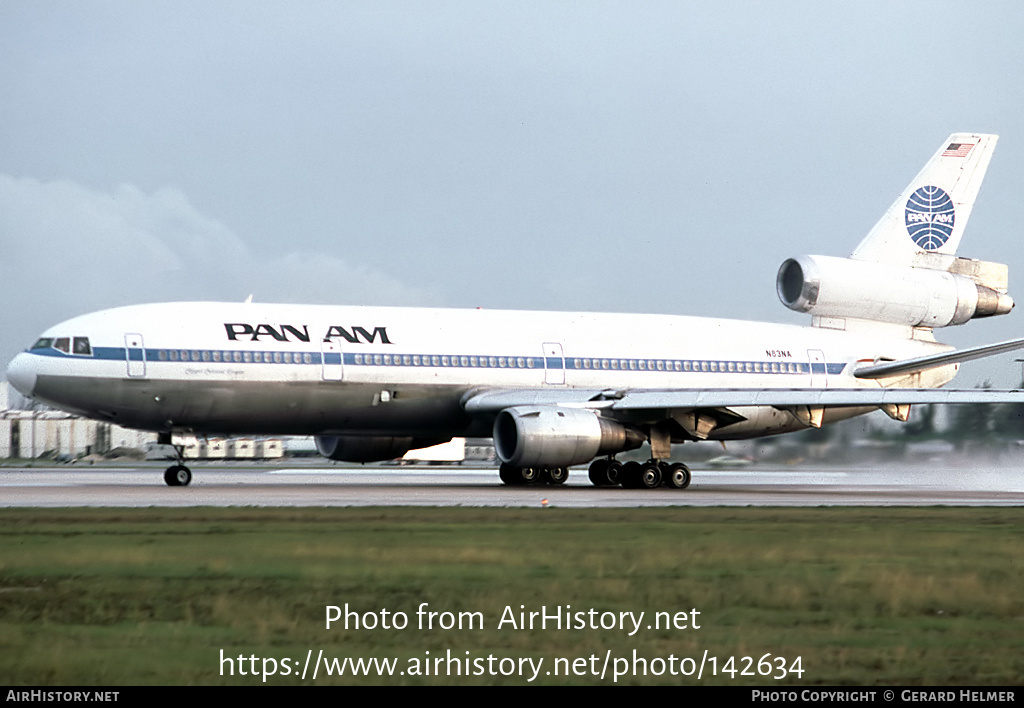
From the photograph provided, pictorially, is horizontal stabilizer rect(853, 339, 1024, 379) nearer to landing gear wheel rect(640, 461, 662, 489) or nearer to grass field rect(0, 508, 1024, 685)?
landing gear wheel rect(640, 461, 662, 489)

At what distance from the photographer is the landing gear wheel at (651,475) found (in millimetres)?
32938

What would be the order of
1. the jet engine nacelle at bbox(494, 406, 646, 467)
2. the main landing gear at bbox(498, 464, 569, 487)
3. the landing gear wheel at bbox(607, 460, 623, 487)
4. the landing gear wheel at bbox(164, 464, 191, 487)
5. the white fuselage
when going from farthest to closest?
the main landing gear at bbox(498, 464, 569, 487)
the landing gear wheel at bbox(607, 460, 623, 487)
the jet engine nacelle at bbox(494, 406, 646, 467)
the landing gear wheel at bbox(164, 464, 191, 487)
the white fuselage

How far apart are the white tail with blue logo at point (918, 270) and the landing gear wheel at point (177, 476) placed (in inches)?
699

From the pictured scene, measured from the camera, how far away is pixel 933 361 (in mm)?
36719

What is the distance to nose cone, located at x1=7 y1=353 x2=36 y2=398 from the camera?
96.9 ft

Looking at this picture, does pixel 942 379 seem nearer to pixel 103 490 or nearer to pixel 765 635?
pixel 103 490

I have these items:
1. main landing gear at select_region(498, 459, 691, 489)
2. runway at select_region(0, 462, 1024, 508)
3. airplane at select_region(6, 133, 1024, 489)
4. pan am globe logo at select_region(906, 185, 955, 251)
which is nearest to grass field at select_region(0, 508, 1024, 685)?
runway at select_region(0, 462, 1024, 508)

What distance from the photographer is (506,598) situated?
11.1 m

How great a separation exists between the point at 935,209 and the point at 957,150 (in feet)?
6.44

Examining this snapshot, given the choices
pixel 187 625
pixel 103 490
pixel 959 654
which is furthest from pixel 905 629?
pixel 103 490

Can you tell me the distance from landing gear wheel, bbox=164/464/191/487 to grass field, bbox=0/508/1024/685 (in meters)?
11.0

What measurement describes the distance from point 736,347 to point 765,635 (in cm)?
2793

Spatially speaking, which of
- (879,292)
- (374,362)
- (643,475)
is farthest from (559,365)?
(879,292)

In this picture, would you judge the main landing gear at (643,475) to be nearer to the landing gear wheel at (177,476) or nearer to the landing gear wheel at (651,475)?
the landing gear wheel at (651,475)
